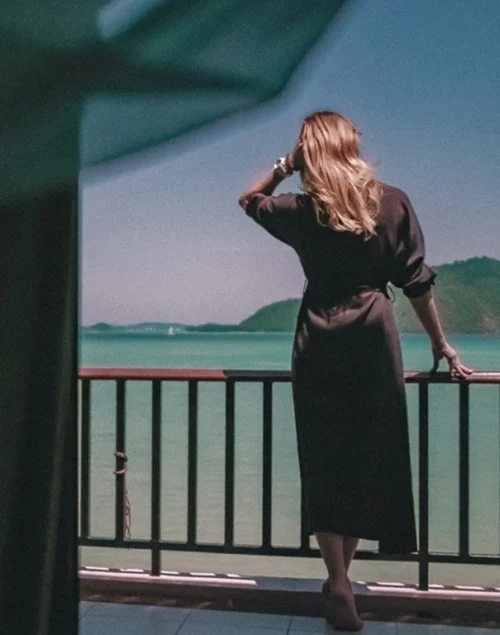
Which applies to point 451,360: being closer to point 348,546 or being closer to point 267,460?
point 348,546

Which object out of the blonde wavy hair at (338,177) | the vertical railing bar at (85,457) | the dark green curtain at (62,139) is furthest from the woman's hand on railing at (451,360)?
the dark green curtain at (62,139)

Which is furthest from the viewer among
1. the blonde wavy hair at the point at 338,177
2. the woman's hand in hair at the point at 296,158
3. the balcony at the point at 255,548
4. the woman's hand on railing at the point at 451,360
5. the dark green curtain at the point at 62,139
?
the balcony at the point at 255,548

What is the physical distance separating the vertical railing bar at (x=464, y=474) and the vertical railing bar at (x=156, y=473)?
1.01 metres

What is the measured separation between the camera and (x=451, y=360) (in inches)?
89.0

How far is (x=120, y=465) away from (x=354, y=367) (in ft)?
3.48

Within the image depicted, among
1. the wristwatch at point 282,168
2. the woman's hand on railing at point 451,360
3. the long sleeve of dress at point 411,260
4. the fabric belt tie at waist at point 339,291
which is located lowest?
the woman's hand on railing at point 451,360

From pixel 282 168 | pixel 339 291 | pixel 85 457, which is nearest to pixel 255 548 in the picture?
pixel 85 457

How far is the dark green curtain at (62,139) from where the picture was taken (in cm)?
92

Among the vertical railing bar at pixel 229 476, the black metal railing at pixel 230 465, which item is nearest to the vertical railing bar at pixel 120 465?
the black metal railing at pixel 230 465

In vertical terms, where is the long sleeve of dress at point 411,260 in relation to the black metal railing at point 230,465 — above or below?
above

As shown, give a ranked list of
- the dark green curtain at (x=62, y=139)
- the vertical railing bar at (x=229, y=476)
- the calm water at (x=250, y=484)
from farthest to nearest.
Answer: the calm water at (x=250, y=484) → the vertical railing bar at (x=229, y=476) → the dark green curtain at (x=62, y=139)

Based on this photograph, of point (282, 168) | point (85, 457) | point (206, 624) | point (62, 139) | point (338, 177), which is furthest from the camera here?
point (85, 457)

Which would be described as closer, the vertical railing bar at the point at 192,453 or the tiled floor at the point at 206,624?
the tiled floor at the point at 206,624

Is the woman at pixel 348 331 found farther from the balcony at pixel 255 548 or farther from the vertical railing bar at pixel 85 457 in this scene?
the vertical railing bar at pixel 85 457
